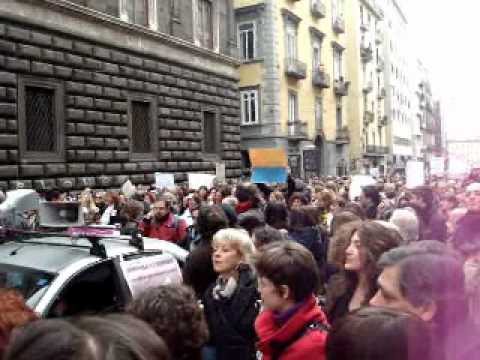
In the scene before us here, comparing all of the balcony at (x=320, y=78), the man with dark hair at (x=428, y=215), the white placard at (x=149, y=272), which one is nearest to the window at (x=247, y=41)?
the balcony at (x=320, y=78)

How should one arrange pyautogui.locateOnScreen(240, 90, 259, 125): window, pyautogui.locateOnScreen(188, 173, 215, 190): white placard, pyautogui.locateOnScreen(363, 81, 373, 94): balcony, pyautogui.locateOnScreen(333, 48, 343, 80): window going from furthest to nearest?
pyautogui.locateOnScreen(363, 81, 373, 94): balcony < pyautogui.locateOnScreen(333, 48, 343, 80): window < pyautogui.locateOnScreen(240, 90, 259, 125): window < pyautogui.locateOnScreen(188, 173, 215, 190): white placard

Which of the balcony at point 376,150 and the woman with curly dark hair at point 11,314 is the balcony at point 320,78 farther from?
the woman with curly dark hair at point 11,314

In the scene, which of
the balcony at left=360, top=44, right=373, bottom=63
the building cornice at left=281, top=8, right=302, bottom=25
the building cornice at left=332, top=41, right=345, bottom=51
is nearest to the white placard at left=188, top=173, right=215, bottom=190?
the building cornice at left=281, top=8, right=302, bottom=25

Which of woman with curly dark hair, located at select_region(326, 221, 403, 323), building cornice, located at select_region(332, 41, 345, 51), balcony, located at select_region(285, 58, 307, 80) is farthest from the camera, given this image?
building cornice, located at select_region(332, 41, 345, 51)

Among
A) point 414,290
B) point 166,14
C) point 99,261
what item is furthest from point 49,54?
point 414,290

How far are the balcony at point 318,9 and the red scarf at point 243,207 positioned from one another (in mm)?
26843

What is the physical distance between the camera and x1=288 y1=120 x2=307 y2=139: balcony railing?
95.2 ft

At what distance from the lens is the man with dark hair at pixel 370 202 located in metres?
8.38

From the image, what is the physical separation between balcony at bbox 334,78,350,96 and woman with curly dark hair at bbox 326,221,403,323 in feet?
111

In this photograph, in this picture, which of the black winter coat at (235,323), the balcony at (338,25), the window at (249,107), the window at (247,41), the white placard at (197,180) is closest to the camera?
the black winter coat at (235,323)

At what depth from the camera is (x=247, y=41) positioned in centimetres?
2838

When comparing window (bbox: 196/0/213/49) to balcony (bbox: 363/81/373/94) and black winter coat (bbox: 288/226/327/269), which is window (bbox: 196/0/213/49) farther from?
balcony (bbox: 363/81/373/94)

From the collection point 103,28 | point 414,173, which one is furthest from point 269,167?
point 103,28

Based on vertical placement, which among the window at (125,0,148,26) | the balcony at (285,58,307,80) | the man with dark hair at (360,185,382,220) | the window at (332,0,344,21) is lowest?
the man with dark hair at (360,185,382,220)
